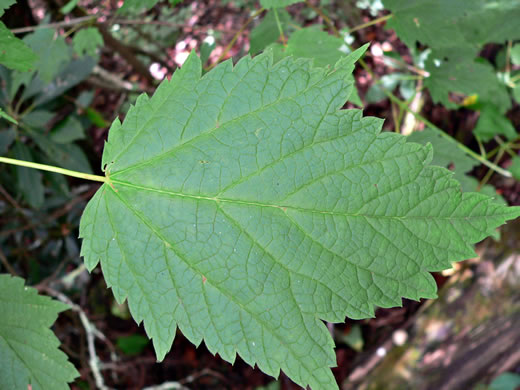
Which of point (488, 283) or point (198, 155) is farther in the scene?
point (488, 283)

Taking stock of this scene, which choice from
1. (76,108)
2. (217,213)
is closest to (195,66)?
(217,213)

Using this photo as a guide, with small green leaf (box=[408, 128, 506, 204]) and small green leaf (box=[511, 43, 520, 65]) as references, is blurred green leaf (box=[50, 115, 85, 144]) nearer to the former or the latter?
small green leaf (box=[408, 128, 506, 204])

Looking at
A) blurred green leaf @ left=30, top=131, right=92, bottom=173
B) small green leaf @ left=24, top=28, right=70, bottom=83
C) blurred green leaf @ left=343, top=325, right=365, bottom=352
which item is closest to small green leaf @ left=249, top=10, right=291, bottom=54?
small green leaf @ left=24, top=28, right=70, bottom=83

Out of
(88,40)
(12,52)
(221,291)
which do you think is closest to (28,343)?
(221,291)

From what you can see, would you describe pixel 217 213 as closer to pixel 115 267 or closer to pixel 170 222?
pixel 170 222

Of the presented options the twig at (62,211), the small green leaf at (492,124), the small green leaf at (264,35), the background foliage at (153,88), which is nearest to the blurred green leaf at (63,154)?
the background foliage at (153,88)

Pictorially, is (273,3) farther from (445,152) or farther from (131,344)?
(131,344)

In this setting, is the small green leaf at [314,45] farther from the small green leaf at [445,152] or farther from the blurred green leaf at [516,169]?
the blurred green leaf at [516,169]

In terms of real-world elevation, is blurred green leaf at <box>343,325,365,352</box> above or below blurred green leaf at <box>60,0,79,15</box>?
below
